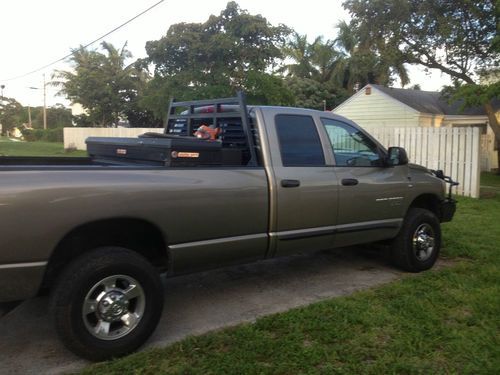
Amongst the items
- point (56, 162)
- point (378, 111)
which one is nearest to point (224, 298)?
point (56, 162)

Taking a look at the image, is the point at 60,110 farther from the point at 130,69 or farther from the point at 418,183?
the point at 418,183

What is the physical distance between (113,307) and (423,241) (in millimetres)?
3697

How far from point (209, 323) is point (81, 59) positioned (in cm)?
3933

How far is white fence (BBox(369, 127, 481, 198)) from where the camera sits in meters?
12.0

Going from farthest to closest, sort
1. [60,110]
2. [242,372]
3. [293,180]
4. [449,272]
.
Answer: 1. [60,110]
2. [449,272]
3. [293,180]
4. [242,372]

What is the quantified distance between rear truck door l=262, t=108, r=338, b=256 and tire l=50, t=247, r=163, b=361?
1287 millimetres

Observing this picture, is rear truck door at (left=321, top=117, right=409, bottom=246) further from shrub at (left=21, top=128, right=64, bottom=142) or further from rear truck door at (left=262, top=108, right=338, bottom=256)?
shrub at (left=21, top=128, right=64, bottom=142)

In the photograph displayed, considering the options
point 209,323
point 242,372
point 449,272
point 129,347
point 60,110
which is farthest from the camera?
point 60,110

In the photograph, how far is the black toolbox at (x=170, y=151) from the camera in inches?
153

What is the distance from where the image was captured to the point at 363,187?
5.08 metres

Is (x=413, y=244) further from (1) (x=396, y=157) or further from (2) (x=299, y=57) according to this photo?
(2) (x=299, y=57)

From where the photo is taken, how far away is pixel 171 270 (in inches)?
153

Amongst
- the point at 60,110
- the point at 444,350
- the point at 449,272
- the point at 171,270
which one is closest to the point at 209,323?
the point at 171,270

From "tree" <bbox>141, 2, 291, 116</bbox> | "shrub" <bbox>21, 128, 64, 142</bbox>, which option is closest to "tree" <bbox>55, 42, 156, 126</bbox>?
"shrub" <bbox>21, 128, 64, 142</bbox>
